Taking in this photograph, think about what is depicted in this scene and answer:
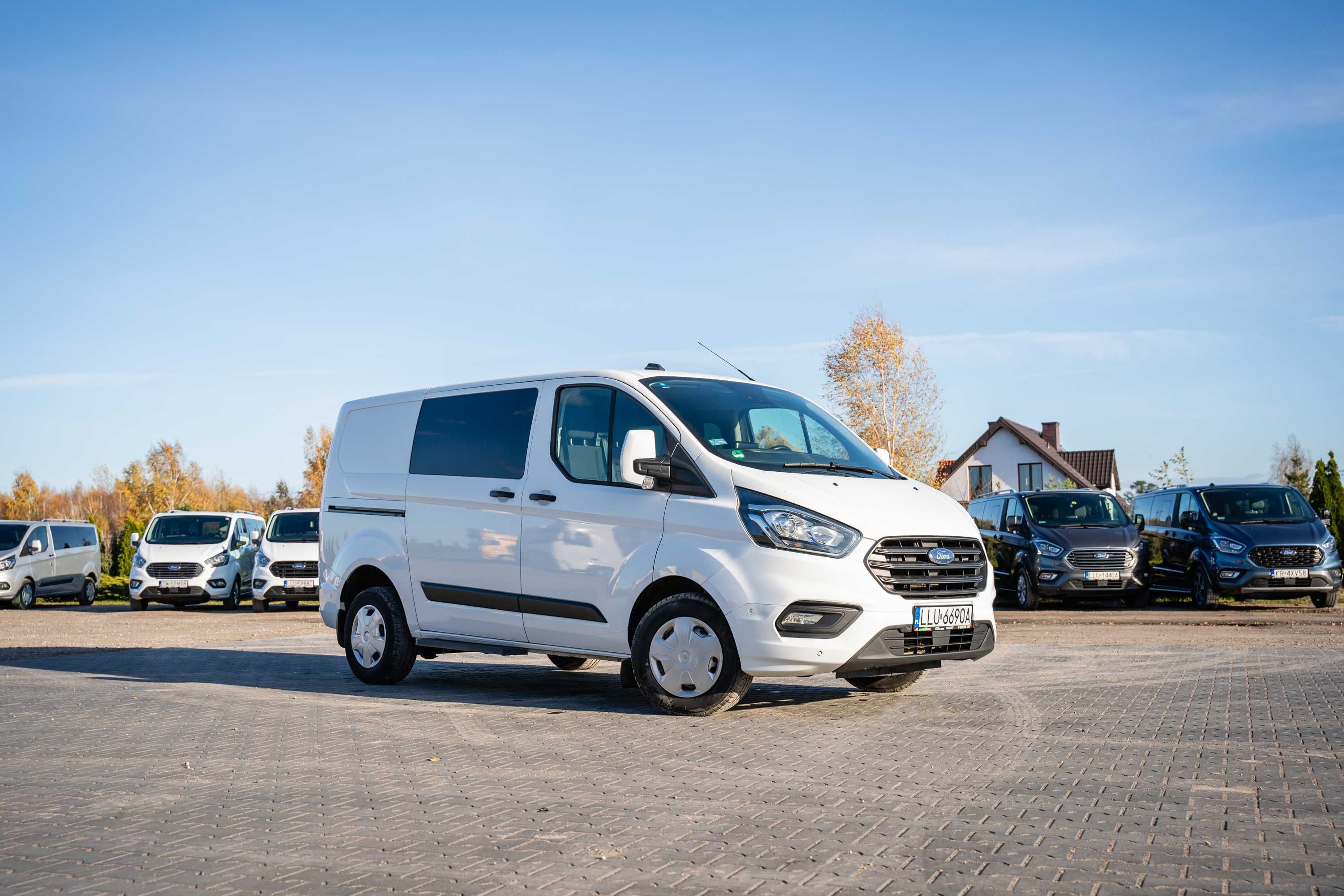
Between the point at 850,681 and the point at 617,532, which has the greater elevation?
the point at 617,532

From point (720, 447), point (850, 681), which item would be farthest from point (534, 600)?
point (850, 681)

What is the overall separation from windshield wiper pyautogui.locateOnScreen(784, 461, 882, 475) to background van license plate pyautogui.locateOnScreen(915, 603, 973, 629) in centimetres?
110

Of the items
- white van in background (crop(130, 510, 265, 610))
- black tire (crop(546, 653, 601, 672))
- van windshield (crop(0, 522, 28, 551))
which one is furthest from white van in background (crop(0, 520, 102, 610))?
black tire (crop(546, 653, 601, 672))

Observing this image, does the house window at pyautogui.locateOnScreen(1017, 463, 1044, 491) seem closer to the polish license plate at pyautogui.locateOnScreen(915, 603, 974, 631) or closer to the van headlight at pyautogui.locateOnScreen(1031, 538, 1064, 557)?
the van headlight at pyautogui.locateOnScreen(1031, 538, 1064, 557)

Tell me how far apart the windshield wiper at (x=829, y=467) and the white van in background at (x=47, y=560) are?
21.8m

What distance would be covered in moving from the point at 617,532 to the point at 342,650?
6232 millimetres

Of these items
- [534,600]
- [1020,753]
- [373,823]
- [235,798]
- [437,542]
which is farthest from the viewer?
[437,542]

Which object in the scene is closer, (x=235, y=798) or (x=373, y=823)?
(x=373, y=823)

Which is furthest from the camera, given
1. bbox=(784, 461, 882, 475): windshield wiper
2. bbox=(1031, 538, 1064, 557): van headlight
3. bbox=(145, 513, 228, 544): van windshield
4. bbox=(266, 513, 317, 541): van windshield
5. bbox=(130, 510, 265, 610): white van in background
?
bbox=(145, 513, 228, 544): van windshield

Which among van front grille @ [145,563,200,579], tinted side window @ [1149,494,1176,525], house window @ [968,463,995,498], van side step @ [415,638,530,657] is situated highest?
house window @ [968,463,995,498]

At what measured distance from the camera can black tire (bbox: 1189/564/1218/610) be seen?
62.1ft

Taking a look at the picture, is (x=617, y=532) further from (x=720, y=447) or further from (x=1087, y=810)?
(x=1087, y=810)

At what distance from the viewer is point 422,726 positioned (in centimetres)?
759

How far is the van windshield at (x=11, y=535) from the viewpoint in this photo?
83.0ft
